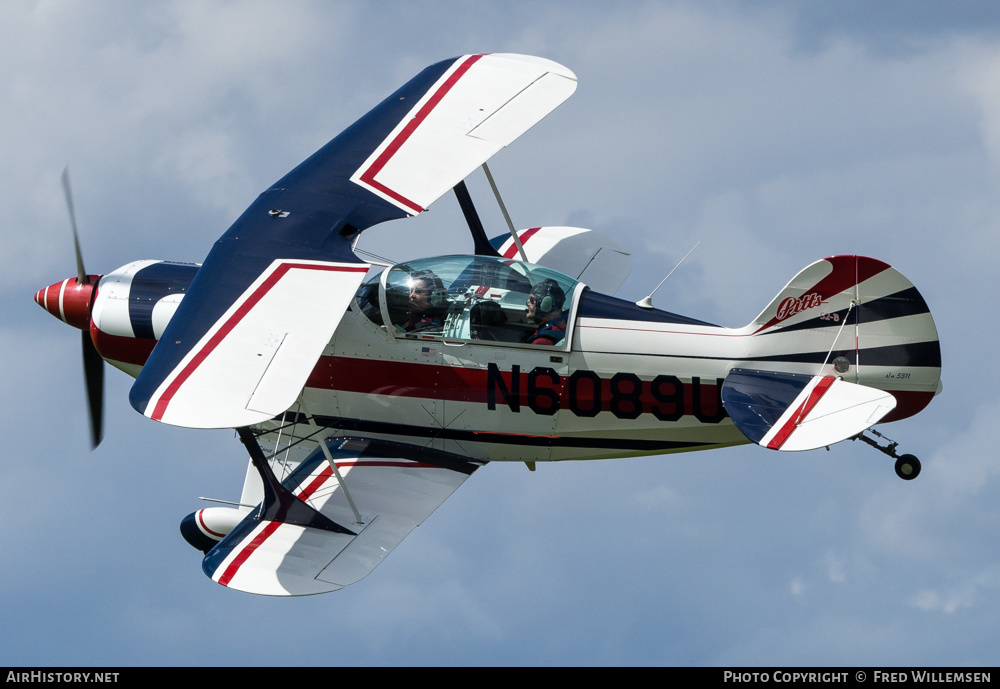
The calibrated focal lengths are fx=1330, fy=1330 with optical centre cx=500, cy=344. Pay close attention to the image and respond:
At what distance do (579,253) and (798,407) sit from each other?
14.5 ft

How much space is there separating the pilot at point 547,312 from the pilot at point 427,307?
30.4 inches

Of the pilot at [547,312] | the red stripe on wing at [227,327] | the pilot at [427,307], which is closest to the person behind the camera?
the red stripe on wing at [227,327]

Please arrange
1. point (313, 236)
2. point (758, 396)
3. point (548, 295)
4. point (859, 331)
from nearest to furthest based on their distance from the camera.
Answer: point (758, 396) → point (859, 331) → point (313, 236) → point (548, 295)

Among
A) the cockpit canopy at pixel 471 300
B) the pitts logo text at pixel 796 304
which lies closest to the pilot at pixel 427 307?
the cockpit canopy at pixel 471 300

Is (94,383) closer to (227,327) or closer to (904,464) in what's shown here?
(227,327)

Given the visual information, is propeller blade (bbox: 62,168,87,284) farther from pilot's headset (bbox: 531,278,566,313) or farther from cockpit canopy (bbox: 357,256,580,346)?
pilot's headset (bbox: 531,278,566,313)

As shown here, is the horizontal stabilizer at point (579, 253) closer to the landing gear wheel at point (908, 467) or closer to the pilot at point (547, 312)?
the pilot at point (547, 312)

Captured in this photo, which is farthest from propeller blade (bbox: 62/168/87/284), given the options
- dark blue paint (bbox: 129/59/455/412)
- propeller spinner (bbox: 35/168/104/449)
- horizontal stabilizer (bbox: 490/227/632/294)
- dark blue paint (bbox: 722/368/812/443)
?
dark blue paint (bbox: 722/368/812/443)

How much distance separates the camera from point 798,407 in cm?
1074

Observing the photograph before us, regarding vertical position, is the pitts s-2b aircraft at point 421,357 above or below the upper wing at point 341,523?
above

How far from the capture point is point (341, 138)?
13.2 meters

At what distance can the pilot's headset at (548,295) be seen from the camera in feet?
38.1

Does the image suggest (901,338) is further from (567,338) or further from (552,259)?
(552,259)

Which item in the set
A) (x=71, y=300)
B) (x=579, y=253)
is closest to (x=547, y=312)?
(x=579, y=253)
